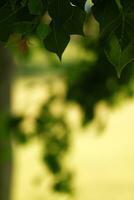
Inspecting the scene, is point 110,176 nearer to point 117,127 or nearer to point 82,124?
point 117,127

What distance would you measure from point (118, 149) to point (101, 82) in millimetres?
9994

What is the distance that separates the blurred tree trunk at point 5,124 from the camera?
677cm

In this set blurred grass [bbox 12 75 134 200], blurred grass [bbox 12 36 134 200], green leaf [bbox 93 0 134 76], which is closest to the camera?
green leaf [bbox 93 0 134 76]

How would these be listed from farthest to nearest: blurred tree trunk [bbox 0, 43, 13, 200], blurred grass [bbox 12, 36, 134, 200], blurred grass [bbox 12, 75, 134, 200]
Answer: blurred grass [bbox 12, 75, 134, 200]
blurred grass [bbox 12, 36, 134, 200]
blurred tree trunk [bbox 0, 43, 13, 200]

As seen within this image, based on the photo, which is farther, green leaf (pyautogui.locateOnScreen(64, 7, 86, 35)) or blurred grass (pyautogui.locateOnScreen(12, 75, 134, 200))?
blurred grass (pyautogui.locateOnScreen(12, 75, 134, 200))

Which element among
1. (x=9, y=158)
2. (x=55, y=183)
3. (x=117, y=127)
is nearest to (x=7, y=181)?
(x=9, y=158)

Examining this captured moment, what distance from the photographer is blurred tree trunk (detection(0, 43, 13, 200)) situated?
6.77m

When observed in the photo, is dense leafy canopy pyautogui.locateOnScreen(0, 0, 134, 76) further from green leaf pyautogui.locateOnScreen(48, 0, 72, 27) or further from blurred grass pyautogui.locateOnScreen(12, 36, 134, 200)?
blurred grass pyautogui.locateOnScreen(12, 36, 134, 200)

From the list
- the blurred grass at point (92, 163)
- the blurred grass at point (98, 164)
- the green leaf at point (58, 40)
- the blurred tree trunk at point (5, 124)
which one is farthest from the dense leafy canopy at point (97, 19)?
the blurred grass at point (98, 164)

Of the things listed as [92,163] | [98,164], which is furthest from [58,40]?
[98,164]

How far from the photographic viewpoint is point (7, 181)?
7734 millimetres

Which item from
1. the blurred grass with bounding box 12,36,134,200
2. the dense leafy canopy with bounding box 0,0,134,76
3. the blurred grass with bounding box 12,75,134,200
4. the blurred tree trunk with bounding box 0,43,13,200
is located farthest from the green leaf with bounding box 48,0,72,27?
the blurred grass with bounding box 12,75,134,200

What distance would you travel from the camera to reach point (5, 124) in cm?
669

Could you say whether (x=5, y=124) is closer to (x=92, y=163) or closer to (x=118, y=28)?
(x=118, y=28)
